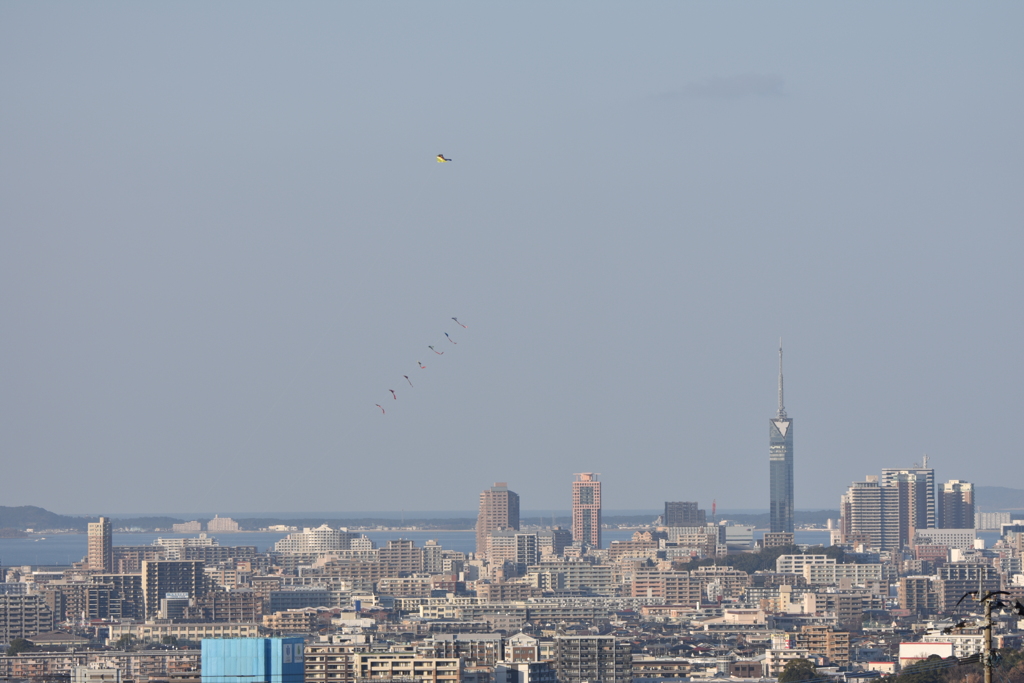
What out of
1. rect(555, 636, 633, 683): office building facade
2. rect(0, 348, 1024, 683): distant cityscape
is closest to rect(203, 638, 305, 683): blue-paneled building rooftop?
rect(0, 348, 1024, 683): distant cityscape

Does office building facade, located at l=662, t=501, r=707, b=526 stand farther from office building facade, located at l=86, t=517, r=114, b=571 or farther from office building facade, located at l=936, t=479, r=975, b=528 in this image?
office building facade, located at l=86, t=517, r=114, b=571

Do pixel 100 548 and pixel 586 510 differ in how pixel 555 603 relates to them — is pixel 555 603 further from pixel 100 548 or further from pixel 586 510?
pixel 586 510

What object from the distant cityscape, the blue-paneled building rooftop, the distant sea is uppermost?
the blue-paneled building rooftop

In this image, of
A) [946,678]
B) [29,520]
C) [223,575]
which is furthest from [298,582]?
[29,520]

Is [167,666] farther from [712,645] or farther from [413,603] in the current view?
[413,603]

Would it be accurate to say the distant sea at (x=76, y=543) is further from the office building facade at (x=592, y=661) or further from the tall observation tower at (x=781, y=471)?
the office building facade at (x=592, y=661)

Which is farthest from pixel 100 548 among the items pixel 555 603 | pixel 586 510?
pixel 586 510
